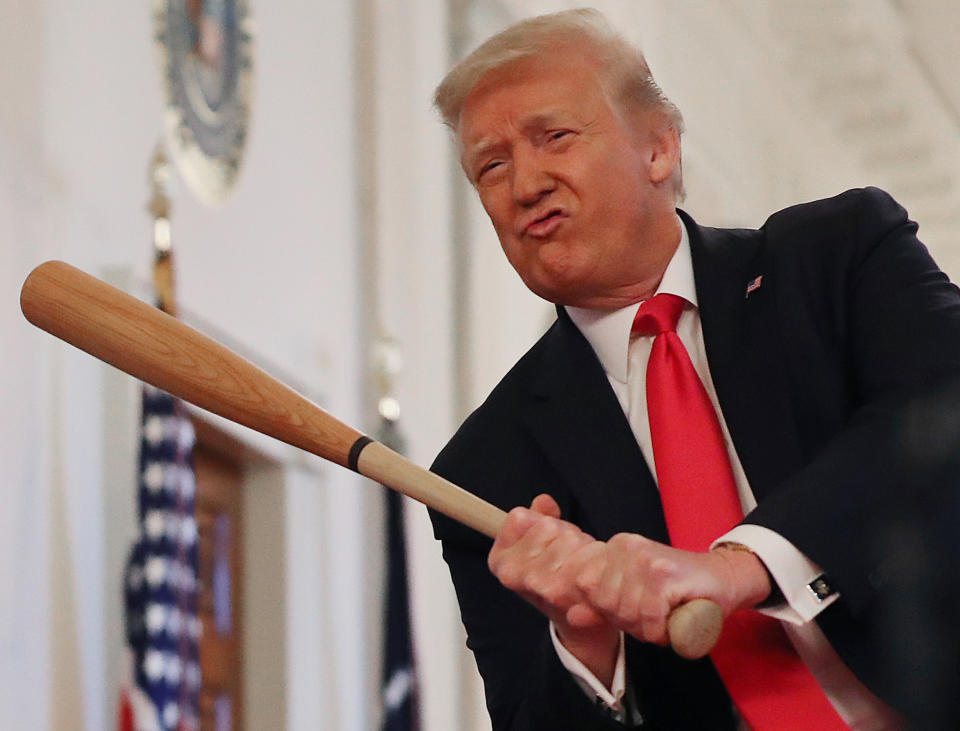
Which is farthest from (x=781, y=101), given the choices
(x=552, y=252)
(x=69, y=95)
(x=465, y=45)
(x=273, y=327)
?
(x=552, y=252)

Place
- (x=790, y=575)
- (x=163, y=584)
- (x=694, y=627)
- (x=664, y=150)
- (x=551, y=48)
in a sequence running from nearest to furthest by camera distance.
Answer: (x=694, y=627)
(x=790, y=575)
(x=551, y=48)
(x=664, y=150)
(x=163, y=584)

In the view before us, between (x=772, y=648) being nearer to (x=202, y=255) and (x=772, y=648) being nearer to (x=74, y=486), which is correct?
(x=74, y=486)

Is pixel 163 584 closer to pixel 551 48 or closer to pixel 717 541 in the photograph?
pixel 551 48

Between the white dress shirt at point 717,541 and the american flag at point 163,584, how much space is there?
126 inches

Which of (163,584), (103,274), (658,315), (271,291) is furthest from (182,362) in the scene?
(271,291)

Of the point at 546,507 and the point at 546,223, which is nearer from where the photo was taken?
the point at 546,507

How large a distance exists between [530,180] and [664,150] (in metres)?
0.32

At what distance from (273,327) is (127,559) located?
175 centimetres

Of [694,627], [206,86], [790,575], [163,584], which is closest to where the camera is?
[694,627]

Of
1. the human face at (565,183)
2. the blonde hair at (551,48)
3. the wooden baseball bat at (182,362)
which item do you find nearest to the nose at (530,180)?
the human face at (565,183)

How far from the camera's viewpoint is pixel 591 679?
191 centimetres

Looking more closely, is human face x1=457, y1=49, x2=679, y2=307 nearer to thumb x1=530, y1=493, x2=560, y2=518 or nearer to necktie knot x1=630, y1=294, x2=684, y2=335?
necktie knot x1=630, y1=294, x2=684, y2=335

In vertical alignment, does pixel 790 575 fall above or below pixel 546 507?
below

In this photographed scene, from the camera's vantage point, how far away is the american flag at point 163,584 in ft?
16.8
